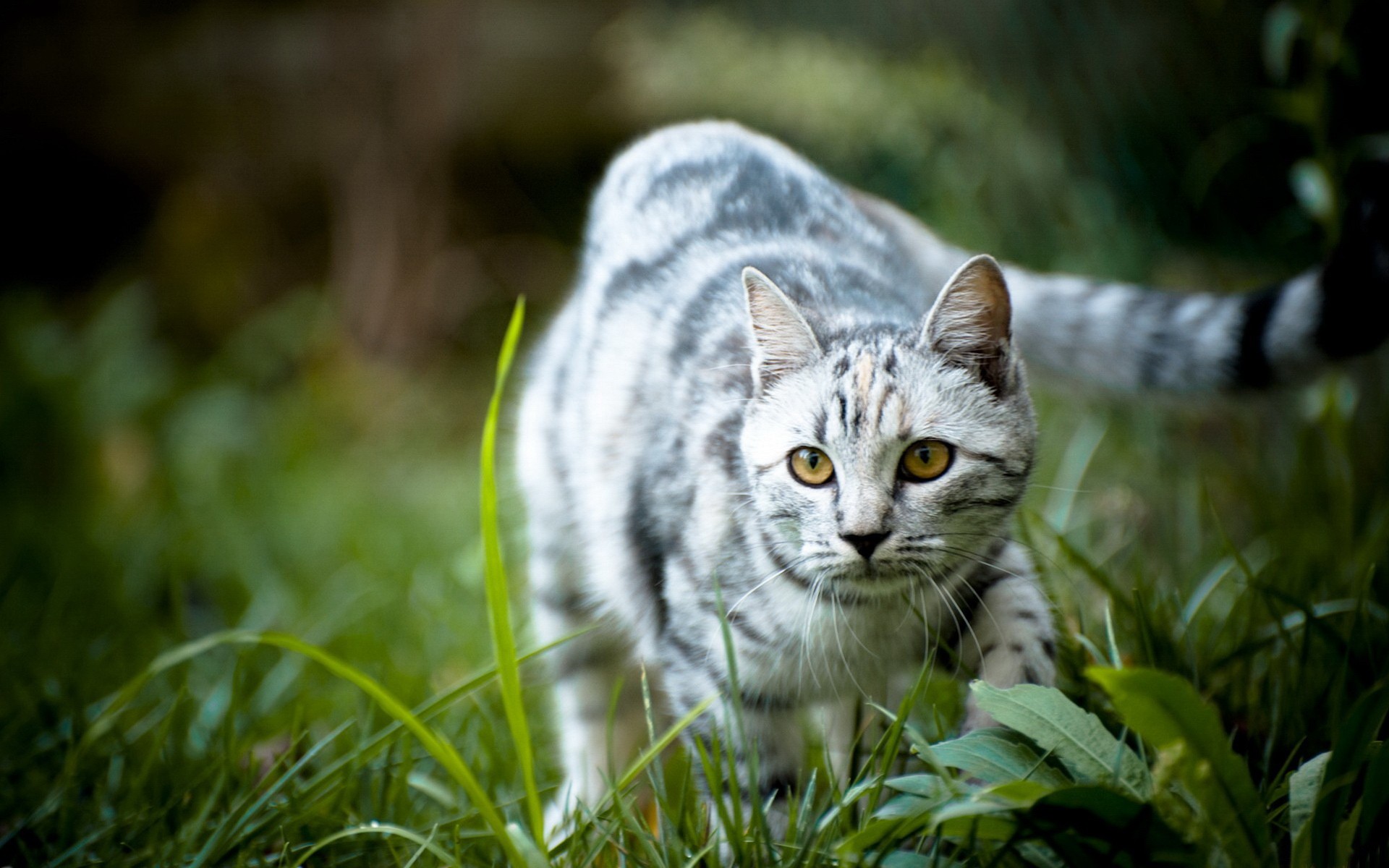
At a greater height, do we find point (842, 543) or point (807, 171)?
point (807, 171)

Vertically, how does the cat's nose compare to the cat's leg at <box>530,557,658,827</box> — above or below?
above

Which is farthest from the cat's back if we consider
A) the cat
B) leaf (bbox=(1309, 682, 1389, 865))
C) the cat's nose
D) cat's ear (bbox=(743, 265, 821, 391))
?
leaf (bbox=(1309, 682, 1389, 865))

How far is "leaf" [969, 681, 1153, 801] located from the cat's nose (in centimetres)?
29

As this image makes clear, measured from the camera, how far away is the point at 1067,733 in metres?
1.54

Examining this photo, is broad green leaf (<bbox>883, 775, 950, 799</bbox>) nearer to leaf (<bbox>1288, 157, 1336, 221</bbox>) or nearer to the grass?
the grass

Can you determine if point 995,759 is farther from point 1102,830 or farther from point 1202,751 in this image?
point 1202,751

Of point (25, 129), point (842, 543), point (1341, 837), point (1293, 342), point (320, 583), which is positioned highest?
point (25, 129)

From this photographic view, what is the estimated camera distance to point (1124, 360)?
2.55 metres

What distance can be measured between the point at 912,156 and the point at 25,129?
20.4 feet

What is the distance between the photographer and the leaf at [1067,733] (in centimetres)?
152

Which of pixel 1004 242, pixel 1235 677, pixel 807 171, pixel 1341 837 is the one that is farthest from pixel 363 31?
pixel 1341 837

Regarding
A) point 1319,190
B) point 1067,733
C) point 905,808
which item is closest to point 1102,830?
point 1067,733

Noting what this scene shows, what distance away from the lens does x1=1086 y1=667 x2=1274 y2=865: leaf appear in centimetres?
139

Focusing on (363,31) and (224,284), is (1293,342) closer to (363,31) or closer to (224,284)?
(224,284)
